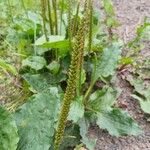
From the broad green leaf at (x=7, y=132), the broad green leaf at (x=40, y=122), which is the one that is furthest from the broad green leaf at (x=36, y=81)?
the broad green leaf at (x=7, y=132)

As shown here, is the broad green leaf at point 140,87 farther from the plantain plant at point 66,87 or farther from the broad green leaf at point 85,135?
Answer: the broad green leaf at point 85,135

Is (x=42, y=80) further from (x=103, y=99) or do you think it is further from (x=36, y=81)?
(x=103, y=99)

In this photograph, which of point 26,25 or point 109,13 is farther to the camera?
point 109,13

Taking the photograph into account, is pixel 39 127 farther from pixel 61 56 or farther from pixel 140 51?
pixel 140 51

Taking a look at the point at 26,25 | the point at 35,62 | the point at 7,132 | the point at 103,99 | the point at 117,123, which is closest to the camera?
the point at 7,132

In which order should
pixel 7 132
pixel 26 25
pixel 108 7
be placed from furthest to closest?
pixel 108 7
pixel 26 25
pixel 7 132

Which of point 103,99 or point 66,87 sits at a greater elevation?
point 66,87

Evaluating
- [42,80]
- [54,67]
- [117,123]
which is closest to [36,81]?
[42,80]
